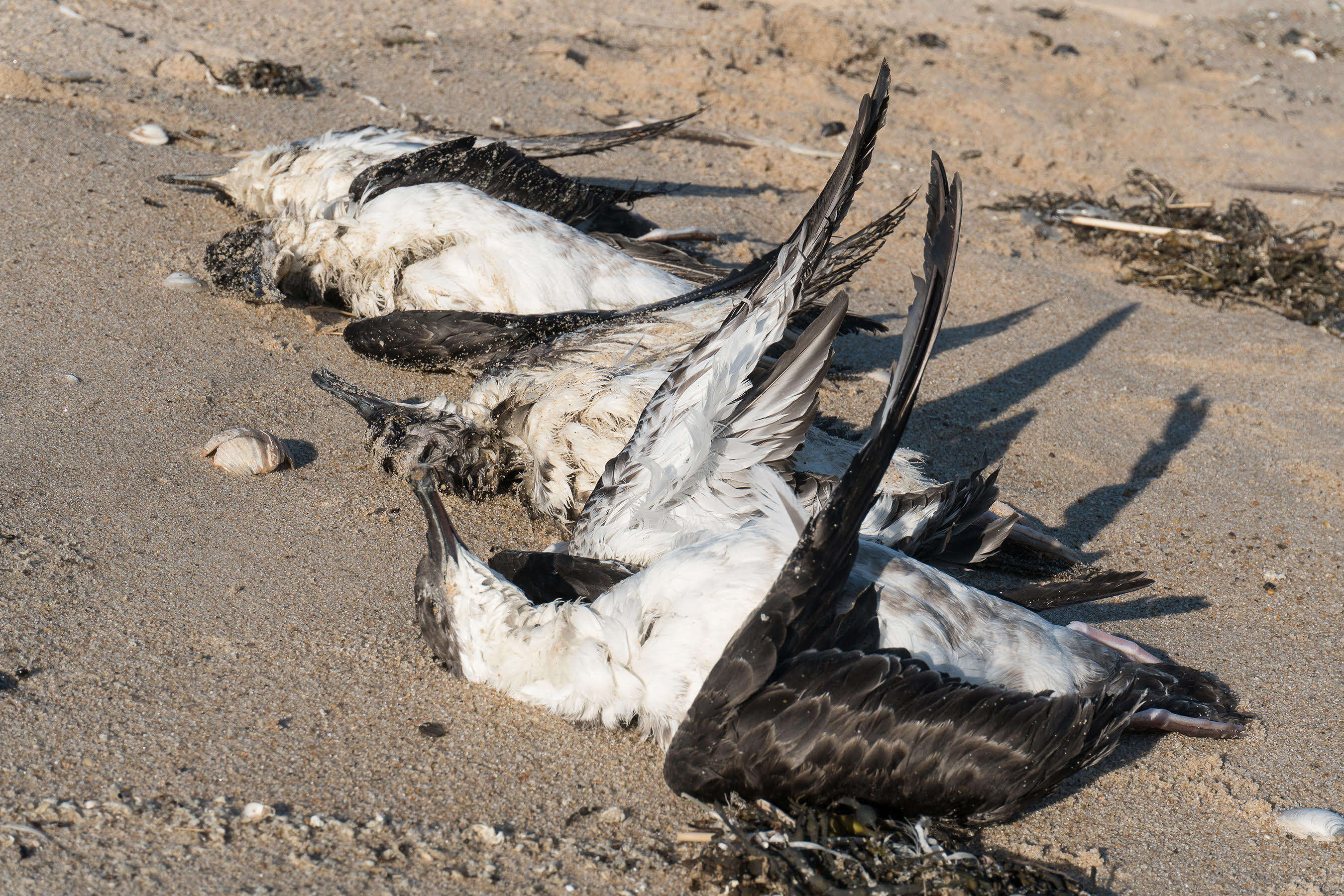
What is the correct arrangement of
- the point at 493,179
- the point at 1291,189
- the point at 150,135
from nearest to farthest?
1. the point at 493,179
2. the point at 150,135
3. the point at 1291,189

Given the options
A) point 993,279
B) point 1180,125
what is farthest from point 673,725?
point 1180,125

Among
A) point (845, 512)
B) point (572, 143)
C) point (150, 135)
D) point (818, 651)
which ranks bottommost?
point (150, 135)

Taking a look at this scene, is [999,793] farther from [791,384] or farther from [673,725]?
[791,384]

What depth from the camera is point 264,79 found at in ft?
20.4

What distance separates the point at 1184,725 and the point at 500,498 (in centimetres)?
214

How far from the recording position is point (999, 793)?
2297mm

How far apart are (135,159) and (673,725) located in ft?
14.2

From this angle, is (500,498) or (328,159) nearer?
(500,498)

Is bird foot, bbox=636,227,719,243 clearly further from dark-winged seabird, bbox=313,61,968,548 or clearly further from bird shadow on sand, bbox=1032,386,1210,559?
bird shadow on sand, bbox=1032,386,1210,559

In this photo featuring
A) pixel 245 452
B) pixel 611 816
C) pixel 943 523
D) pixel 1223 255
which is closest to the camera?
pixel 611 816

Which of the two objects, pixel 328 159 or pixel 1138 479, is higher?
pixel 328 159

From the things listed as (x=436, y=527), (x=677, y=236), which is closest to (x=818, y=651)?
(x=436, y=527)

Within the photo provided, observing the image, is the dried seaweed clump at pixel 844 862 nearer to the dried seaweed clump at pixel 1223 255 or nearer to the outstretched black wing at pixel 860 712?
the outstretched black wing at pixel 860 712

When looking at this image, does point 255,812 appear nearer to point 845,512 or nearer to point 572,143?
point 845,512
